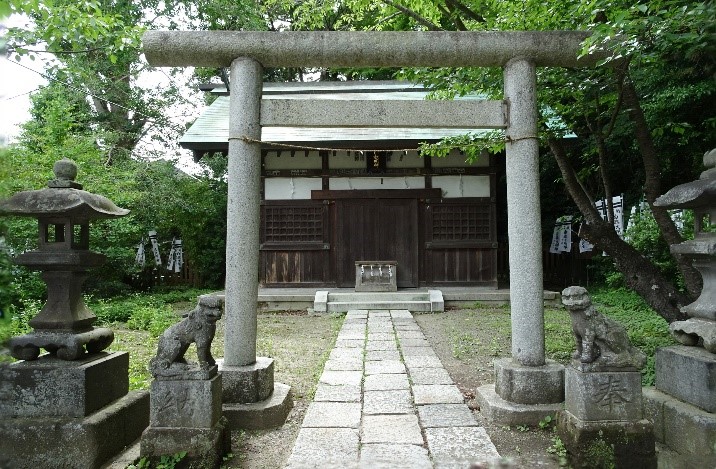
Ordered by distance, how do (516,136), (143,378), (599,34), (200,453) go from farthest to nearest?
1. (143,378)
2. (516,136)
3. (599,34)
4. (200,453)

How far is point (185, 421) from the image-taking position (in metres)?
3.00

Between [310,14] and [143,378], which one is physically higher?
[310,14]

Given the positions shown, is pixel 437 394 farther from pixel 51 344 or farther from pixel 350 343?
pixel 51 344

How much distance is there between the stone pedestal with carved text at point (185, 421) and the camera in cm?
296

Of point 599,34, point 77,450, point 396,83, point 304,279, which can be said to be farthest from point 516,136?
point 396,83

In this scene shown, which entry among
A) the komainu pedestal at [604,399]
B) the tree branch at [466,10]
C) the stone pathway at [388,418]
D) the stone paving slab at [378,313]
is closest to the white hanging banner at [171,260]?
the stone paving slab at [378,313]

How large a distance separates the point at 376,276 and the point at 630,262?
21.5ft

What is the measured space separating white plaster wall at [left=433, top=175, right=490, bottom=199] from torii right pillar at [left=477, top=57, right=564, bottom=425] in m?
7.62

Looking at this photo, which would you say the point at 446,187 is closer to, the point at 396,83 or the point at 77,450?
the point at 396,83

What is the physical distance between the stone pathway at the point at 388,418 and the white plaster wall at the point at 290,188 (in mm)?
6182

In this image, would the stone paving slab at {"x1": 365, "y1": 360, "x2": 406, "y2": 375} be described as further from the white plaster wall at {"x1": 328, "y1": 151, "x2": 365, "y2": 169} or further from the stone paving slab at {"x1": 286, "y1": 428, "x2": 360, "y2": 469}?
the white plaster wall at {"x1": 328, "y1": 151, "x2": 365, "y2": 169}

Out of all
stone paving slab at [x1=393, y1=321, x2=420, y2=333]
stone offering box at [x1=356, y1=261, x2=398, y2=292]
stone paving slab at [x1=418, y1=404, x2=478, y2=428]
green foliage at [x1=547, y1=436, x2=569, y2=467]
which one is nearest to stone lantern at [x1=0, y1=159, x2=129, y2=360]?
stone paving slab at [x1=418, y1=404, x2=478, y2=428]

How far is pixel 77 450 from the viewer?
2971 millimetres

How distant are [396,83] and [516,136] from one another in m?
12.7
